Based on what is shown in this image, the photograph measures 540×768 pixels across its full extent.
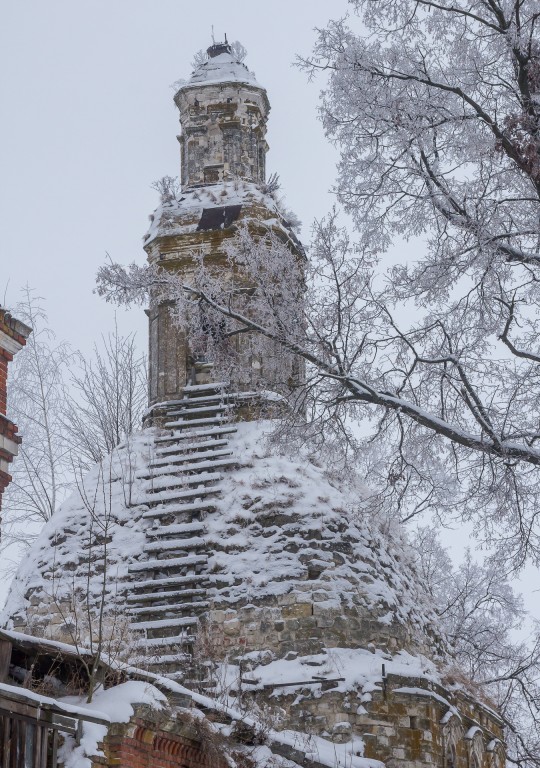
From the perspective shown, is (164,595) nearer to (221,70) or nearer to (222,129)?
(222,129)

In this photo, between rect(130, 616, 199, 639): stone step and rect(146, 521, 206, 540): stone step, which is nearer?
rect(130, 616, 199, 639): stone step

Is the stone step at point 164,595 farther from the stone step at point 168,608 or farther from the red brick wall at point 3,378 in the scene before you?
the red brick wall at point 3,378

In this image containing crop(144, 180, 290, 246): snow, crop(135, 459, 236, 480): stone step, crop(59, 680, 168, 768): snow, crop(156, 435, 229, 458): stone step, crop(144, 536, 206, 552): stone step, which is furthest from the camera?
crop(144, 180, 290, 246): snow

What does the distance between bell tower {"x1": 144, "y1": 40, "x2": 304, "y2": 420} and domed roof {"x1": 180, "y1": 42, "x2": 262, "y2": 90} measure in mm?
19

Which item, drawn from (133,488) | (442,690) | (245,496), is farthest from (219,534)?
(442,690)

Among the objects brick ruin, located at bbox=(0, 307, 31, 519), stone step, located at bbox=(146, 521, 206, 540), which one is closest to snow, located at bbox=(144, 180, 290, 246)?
stone step, located at bbox=(146, 521, 206, 540)

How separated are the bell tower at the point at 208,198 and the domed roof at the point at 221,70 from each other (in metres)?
0.02

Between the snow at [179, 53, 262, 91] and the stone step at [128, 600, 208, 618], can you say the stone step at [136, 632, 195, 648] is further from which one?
the snow at [179, 53, 262, 91]

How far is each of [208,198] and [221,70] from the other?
324 centimetres

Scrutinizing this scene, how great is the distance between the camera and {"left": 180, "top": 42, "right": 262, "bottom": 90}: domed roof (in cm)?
2297

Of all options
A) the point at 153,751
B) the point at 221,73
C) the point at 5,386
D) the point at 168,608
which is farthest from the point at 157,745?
the point at 221,73

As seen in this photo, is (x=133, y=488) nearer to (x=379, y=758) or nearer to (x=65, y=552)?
(x=65, y=552)

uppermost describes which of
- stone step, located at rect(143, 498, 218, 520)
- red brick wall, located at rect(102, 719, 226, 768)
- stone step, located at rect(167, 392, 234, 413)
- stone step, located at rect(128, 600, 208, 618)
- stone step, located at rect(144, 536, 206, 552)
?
stone step, located at rect(167, 392, 234, 413)

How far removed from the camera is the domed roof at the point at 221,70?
23.0 meters
